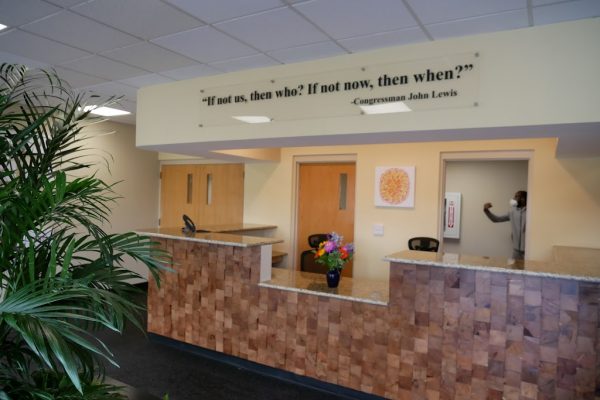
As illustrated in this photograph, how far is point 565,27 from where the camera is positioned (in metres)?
2.23

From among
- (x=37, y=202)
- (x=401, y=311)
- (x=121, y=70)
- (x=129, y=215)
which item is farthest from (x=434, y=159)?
(x=129, y=215)

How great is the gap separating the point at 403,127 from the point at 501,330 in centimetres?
145

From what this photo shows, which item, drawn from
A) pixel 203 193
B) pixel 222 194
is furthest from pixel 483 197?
pixel 203 193

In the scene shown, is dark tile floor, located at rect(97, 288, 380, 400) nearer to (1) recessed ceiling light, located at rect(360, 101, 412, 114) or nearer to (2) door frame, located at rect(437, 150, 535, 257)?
(1) recessed ceiling light, located at rect(360, 101, 412, 114)

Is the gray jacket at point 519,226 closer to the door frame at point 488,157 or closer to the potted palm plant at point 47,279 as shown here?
the door frame at point 488,157

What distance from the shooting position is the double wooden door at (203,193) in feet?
19.8

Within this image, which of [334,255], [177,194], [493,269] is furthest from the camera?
[177,194]

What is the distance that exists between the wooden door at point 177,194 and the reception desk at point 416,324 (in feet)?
9.05

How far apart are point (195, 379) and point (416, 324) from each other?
73.9 inches

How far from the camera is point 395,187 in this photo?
4730mm

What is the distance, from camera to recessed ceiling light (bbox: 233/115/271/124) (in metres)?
3.18

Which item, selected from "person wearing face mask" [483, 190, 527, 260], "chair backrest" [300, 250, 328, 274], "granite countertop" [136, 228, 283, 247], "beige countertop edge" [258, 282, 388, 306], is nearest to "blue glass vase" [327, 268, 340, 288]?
"beige countertop edge" [258, 282, 388, 306]

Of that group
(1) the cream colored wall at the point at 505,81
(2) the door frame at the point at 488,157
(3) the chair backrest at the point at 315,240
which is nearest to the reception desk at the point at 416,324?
(1) the cream colored wall at the point at 505,81

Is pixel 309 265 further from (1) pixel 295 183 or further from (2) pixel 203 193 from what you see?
(2) pixel 203 193
